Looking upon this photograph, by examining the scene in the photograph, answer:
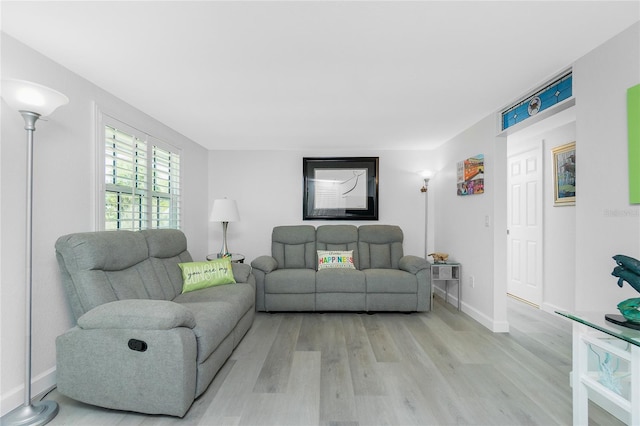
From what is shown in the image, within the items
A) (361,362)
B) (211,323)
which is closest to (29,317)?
(211,323)

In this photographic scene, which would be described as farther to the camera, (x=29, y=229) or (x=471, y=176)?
(x=471, y=176)

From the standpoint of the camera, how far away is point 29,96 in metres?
1.56

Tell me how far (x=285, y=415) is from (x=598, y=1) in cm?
285

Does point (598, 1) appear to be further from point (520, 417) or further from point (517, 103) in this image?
point (520, 417)

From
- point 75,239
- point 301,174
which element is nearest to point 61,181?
point 75,239

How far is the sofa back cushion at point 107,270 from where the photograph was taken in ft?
6.25

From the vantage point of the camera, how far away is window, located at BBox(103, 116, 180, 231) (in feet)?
8.30

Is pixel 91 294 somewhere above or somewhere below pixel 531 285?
above

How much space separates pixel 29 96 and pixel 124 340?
1.46 m

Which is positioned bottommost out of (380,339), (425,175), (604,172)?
(380,339)

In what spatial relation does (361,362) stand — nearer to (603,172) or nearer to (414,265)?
(414,265)

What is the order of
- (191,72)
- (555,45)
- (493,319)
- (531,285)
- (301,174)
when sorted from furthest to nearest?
(301,174)
(531,285)
(493,319)
(191,72)
(555,45)

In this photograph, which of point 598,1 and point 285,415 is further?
point 285,415

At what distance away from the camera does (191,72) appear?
2.17 m
